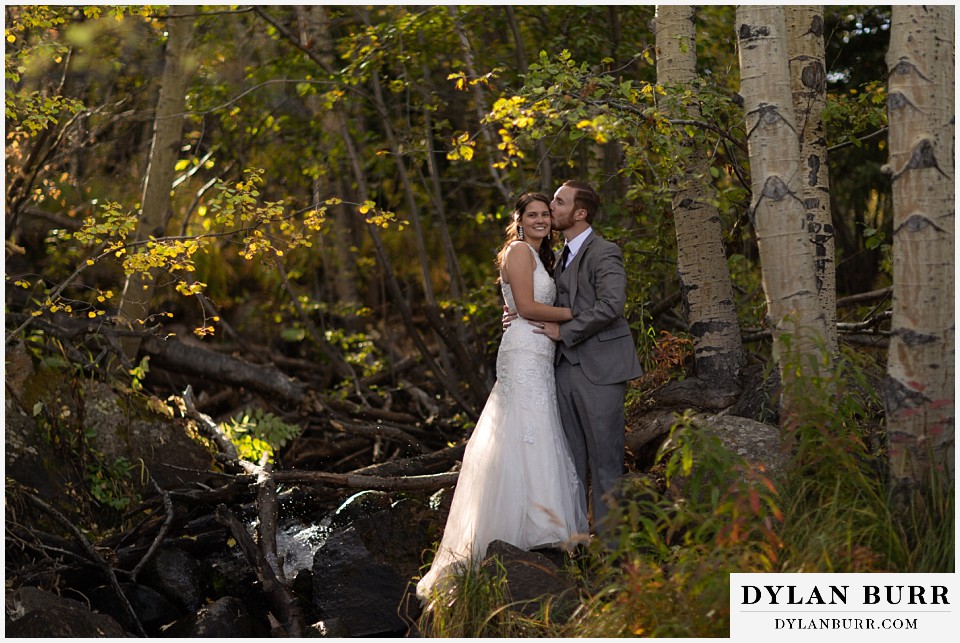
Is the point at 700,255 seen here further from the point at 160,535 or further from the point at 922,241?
the point at 160,535

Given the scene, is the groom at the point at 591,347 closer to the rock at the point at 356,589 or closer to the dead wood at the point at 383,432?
the rock at the point at 356,589

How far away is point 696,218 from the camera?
5.74m

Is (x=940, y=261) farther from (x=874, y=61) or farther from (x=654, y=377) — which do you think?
(x=874, y=61)

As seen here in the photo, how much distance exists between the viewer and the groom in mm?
5133

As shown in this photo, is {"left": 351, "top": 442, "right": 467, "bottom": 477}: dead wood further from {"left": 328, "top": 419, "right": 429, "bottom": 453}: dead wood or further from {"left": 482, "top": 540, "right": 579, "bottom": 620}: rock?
{"left": 482, "top": 540, "right": 579, "bottom": 620}: rock

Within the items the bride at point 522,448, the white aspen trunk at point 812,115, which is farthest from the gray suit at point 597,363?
the white aspen trunk at point 812,115

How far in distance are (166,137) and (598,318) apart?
4829mm

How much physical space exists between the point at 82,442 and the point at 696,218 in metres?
4.53

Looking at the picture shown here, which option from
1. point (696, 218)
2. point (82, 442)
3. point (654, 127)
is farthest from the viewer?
point (82, 442)

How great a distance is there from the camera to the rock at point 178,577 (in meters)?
5.73

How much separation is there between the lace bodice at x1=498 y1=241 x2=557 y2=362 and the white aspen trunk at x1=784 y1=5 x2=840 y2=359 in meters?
1.56

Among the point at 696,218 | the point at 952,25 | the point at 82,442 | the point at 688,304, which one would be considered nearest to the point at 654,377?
the point at 688,304

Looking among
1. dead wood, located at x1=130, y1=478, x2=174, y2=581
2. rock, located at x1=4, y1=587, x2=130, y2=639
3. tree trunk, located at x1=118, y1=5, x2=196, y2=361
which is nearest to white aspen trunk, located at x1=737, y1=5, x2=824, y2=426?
rock, located at x1=4, y1=587, x2=130, y2=639

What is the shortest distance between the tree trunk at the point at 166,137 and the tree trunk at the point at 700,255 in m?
4.34
